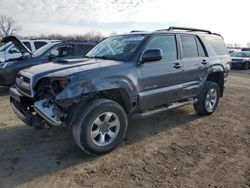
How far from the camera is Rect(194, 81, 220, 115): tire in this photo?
6137 mm

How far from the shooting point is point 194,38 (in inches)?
234

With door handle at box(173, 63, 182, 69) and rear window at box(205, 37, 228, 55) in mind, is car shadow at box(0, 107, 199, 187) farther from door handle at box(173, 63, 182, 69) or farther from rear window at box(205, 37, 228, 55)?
rear window at box(205, 37, 228, 55)

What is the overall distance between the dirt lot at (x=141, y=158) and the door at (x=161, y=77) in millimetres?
700

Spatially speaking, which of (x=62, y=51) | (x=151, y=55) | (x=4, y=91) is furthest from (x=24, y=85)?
(x=4, y=91)

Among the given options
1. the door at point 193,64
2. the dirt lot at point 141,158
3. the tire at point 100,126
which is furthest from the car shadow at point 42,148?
the door at point 193,64

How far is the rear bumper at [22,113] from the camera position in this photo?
4.11m

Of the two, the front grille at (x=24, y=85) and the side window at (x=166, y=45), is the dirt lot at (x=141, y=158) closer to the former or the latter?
the front grille at (x=24, y=85)

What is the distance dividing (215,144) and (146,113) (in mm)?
1309

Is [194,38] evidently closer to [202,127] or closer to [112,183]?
[202,127]

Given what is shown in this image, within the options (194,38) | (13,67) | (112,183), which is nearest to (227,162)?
(112,183)

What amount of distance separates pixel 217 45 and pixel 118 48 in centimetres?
295

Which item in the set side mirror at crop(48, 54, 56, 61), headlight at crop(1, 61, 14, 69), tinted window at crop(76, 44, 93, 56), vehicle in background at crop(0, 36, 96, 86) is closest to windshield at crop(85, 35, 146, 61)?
vehicle in background at crop(0, 36, 96, 86)

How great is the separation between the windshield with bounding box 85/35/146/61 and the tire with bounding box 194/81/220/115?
7.08 feet

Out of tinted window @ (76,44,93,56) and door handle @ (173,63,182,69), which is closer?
door handle @ (173,63,182,69)
